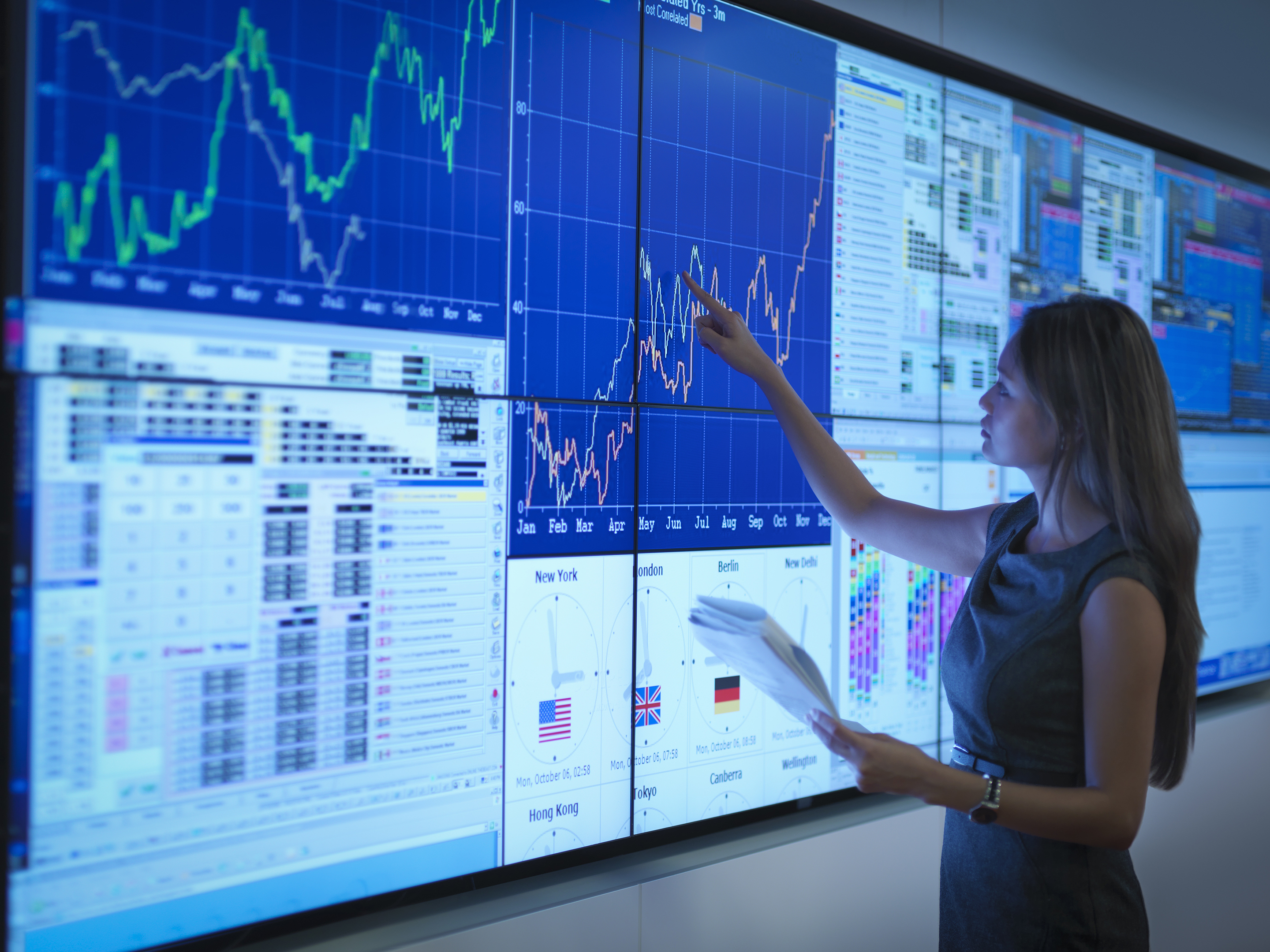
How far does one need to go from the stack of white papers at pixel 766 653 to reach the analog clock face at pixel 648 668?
374 millimetres

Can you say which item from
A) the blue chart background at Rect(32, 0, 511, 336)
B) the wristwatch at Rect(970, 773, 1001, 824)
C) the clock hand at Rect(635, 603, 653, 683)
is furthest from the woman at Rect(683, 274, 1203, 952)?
the blue chart background at Rect(32, 0, 511, 336)

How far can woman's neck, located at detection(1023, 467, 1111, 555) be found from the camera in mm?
1231

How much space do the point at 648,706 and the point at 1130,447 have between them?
98 cm

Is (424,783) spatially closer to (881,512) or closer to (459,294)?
(459,294)

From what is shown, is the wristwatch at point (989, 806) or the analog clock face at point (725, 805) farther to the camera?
the analog clock face at point (725, 805)

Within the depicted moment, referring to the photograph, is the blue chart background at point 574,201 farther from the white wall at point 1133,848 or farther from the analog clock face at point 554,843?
the analog clock face at point 554,843

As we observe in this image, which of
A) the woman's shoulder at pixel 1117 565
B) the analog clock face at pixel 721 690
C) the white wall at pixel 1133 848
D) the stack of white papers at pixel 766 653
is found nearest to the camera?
the stack of white papers at pixel 766 653

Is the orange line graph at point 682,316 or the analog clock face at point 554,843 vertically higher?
the orange line graph at point 682,316

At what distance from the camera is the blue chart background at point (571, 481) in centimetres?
142

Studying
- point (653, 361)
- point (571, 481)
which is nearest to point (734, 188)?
point (653, 361)

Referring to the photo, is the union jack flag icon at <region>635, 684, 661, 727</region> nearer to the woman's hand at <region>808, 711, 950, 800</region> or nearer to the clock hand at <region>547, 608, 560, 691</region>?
the clock hand at <region>547, 608, 560, 691</region>

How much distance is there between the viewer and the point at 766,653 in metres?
1.01

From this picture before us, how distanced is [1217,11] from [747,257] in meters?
2.23

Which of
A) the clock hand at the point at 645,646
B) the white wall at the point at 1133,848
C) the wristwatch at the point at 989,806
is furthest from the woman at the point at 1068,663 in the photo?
the clock hand at the point at 645,646
